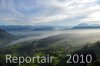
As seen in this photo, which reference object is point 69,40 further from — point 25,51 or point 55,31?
point 25,51

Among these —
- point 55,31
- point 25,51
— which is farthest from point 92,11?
point 25,51

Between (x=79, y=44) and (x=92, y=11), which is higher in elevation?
(x=92, y=11)

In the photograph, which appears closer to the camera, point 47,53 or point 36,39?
point 47,53

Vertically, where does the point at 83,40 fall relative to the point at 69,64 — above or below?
above

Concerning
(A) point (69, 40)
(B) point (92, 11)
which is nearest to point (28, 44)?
(A) point (69, 40)

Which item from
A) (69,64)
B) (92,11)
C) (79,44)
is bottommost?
(69,64)

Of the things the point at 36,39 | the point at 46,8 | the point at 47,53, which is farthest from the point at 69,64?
the point at 46,8

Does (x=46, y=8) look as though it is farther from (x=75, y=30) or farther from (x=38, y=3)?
(x=75, y=30)

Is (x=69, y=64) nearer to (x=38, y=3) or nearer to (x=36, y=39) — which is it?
(x=36, y=39)
